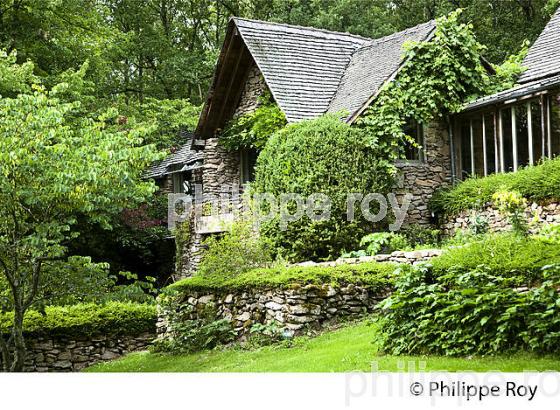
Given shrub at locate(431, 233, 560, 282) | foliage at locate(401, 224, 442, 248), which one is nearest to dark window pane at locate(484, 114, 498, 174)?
foliage at locate(401, 224, 442, 248)

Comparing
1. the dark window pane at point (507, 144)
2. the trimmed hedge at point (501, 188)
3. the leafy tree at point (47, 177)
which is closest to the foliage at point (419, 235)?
the trimmed hedge at point (501, 188)

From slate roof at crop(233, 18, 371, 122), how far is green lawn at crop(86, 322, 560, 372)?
720 cm

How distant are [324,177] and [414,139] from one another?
3.39m

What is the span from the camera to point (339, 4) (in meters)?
32.7

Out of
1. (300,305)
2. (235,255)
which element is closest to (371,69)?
(235,255)

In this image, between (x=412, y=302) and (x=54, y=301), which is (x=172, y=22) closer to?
→ (x=54, y=301)

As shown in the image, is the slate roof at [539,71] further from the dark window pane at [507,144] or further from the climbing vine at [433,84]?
the dark window pane at [507,144]

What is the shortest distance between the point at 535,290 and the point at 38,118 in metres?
7.54

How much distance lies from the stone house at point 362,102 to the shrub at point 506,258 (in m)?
6.36

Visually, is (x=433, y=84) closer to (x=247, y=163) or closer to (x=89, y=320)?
(x=247, y=163)

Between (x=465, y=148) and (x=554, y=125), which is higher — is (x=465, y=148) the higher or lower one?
the lower one

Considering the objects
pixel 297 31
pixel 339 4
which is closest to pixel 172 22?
pixel 339 4

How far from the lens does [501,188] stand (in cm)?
1573

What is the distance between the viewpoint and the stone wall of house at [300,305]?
13414 mm
